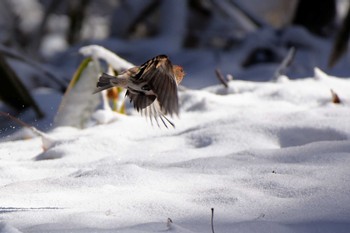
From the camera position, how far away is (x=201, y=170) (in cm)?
187

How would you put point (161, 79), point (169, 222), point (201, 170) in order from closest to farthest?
point (169, 222), point (161, 79), point (201, 170)

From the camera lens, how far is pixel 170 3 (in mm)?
5086

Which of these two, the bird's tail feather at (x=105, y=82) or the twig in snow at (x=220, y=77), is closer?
the bird's tail feather at (x=105, y=82)

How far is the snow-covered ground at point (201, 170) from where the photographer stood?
145cm

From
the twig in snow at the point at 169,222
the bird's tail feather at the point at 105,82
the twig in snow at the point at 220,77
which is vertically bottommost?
the twig in snow at the point at 169,222

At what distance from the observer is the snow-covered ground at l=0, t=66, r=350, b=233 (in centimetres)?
145

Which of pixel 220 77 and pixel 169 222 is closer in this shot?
pixel 169 222

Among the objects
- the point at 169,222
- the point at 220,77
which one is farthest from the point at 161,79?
the point at 220,77

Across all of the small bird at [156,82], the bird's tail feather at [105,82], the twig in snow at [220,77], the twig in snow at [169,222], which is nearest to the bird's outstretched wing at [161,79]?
the small bird at [156,82]

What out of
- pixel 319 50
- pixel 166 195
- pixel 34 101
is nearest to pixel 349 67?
pixel 319 50

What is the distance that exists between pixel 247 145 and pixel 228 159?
215 mm

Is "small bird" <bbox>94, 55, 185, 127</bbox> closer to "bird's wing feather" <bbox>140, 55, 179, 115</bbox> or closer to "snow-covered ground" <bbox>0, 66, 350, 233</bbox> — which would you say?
"bird's wing feather" <bbox>140, 55, 179, 115</bbox>

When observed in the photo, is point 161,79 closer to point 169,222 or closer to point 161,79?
point 161,79

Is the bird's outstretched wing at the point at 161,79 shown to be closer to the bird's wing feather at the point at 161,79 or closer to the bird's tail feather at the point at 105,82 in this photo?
the bird's wing feather at the point at 161,79
